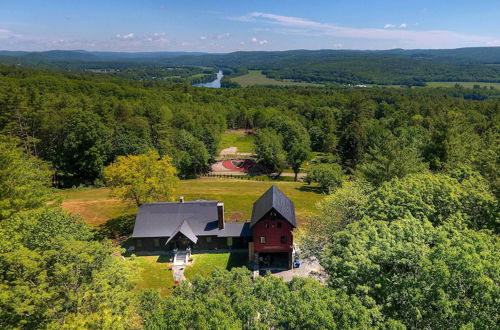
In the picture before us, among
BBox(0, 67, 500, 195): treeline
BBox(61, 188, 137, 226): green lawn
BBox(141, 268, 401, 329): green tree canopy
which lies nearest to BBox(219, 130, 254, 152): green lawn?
BBox(0, 67, 500, 195): treeline

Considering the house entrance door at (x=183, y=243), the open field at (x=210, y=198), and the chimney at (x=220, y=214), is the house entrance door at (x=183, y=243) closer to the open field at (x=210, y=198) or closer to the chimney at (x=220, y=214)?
the chimney at (x=220, y=214)

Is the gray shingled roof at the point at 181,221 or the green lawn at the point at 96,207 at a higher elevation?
the gray shingled roof at the point at 181,221

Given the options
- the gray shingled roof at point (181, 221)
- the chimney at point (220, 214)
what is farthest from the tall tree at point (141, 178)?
the chimney at point (220, 214)

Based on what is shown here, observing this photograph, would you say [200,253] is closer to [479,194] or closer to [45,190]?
[45,190]

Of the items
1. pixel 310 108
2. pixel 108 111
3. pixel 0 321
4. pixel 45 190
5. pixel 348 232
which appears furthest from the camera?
pixel 310 108

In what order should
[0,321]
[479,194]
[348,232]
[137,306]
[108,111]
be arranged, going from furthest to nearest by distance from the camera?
[108,111]
[479,194]
[348,232]
[137,306]
[0,321]

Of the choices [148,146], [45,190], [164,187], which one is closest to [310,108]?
[148,146]

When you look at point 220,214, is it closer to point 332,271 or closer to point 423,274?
point 332,271
